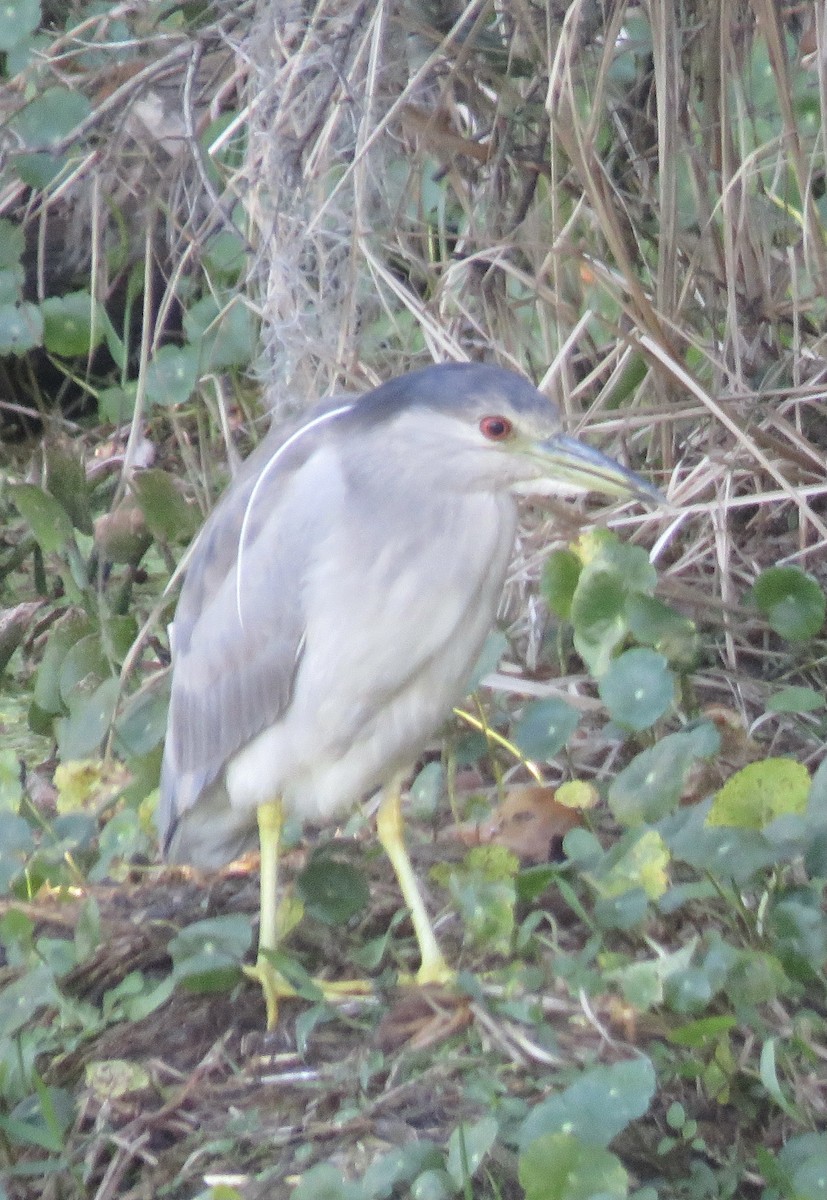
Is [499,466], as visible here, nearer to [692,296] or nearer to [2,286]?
[692,296]

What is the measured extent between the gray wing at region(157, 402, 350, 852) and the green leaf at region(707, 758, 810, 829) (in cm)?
73

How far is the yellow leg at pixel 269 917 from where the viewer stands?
8.36ft

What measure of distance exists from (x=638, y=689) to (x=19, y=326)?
2.45 metres

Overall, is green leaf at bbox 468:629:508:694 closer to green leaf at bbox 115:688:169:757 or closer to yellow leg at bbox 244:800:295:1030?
yellow leg at bbox 244:800:295:1030

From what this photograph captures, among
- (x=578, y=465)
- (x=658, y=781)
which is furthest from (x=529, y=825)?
(x=578, y=465)

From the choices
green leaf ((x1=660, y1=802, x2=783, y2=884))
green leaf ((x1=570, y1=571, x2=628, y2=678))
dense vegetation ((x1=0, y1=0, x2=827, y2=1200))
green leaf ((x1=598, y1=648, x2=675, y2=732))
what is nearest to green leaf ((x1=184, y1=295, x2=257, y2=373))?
dense vegetation ((x1=0, y1=0, x2=827, y2=1200))

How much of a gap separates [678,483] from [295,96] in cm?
115

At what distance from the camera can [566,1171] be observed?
6.37 feet

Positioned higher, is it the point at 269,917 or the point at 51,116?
the point at 51,116

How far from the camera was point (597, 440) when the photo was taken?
140 inches

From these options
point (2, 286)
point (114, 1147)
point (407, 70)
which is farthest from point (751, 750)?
point (2, 286)

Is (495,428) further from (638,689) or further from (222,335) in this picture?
(222,335)

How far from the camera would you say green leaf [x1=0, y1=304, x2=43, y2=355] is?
4.41 meters

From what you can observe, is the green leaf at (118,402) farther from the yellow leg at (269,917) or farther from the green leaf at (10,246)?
the yellow leg at (269,917)
